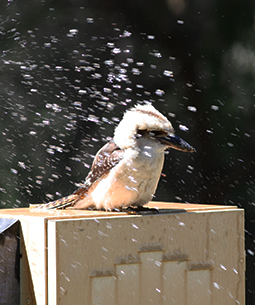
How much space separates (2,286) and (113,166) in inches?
31.4

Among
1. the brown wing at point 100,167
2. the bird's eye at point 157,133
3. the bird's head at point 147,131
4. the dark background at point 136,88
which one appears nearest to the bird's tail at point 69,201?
the brown wing at point 100,167

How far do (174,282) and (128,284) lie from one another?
0.27 m

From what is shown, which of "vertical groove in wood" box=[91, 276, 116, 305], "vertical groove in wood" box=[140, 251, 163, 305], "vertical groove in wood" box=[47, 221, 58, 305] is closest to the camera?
"vertical groove in wood" box=[47, 221, 58, 305]

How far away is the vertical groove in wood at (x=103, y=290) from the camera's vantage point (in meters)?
2.16

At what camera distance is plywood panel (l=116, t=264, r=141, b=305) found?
88.2 inches

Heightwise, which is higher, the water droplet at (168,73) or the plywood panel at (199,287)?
the plywood panel at (199,287)

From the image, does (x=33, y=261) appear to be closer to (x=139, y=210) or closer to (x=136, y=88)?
(x=139, y=210)

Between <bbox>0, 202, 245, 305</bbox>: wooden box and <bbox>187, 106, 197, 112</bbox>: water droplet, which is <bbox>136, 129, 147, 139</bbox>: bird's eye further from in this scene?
<bbox>187, 106, 197, 112</bbox>: water droplet

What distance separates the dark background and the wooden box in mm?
1978

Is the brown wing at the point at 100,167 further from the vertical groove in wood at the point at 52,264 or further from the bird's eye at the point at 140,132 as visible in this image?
Result: the vertical groove in wood at the point at 52,264

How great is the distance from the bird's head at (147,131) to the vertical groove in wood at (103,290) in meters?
0.68

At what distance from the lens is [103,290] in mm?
2189

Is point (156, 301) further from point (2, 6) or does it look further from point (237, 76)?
point (2, 6)

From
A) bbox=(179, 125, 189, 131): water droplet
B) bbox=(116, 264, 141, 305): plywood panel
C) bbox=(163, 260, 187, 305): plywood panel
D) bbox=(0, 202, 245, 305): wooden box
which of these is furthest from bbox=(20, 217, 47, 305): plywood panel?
bbox=(179, 125, 189, 131): water droplet
